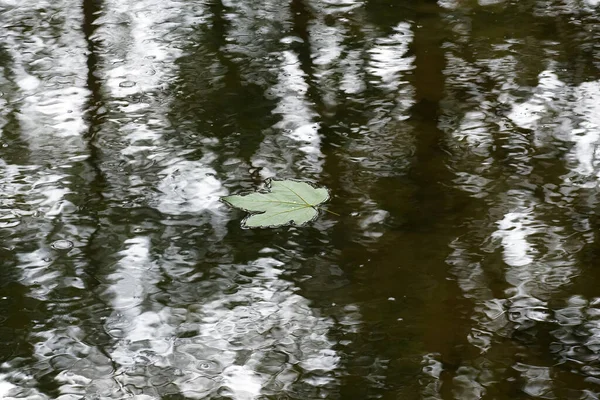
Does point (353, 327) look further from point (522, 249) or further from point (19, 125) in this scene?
Result: point (19, 125)

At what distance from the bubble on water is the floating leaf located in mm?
338

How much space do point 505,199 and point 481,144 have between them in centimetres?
25

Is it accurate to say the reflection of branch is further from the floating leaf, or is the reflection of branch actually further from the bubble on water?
the floating leaf

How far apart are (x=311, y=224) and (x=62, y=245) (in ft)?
1.65

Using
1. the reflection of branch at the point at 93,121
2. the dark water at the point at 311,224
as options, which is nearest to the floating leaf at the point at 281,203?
the dark water at the point at 311,224

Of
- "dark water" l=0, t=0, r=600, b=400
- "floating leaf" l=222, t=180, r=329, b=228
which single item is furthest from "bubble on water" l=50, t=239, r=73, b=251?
"floating leaf" l=222, t=180, r=329, b=228

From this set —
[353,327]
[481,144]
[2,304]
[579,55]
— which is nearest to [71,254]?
[2,304]

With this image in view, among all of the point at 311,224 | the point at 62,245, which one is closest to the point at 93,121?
the point at 62,245

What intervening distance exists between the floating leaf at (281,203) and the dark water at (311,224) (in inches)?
1.3

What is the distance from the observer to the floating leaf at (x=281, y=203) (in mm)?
1601

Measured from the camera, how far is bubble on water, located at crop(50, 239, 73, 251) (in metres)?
1.51

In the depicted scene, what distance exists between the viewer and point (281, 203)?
1.64 metres

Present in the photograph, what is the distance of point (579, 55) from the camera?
7.66ft

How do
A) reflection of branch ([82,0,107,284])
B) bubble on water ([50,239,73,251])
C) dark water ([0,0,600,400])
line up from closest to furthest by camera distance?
1. dark water ([0,0,600,400])
2. bubble on water ([50,239,73,251])
3. reflection of branch ([82,0,107,284])
